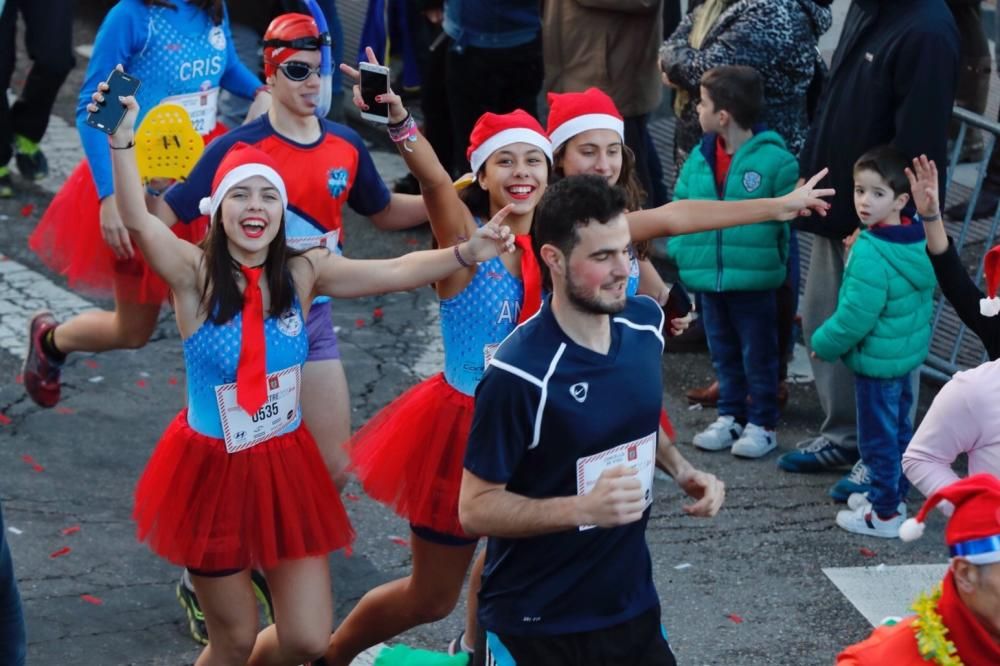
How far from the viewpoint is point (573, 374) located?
4.05 metres

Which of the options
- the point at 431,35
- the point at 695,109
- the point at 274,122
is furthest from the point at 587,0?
the point at 274,122

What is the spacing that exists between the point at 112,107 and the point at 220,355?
0.78m

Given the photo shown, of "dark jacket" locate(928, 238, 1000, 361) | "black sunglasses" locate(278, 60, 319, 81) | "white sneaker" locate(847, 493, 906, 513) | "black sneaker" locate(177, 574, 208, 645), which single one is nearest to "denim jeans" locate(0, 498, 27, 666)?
"black sneaker" locate(177, 574, 208, 645)

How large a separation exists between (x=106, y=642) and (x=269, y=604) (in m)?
0.56

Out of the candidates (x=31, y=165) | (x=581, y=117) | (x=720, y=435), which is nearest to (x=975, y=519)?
(x=581, y=117)

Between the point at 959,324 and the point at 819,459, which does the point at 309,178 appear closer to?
the point at 819,459

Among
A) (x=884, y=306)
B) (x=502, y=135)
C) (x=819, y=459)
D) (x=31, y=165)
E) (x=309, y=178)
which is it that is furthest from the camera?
(x=31, y=165)

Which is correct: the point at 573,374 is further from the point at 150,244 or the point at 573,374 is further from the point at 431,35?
the point at 431,35

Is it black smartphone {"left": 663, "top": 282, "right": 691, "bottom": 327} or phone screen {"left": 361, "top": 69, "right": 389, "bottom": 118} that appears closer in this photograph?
phone screen {"left": 361, "top": 69, "right": 389, "bottom": 118}

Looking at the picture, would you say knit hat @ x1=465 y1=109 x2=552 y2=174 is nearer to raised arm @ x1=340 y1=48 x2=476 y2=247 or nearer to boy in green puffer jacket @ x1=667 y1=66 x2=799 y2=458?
raised arm @ x1=340 y1=48 x2=476 y2=247

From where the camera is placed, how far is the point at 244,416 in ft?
16.3

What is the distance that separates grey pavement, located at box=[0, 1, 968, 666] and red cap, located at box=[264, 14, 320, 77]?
1871 millimetres

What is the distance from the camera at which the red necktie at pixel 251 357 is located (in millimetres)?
4883

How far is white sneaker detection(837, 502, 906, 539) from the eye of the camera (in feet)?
21.3
